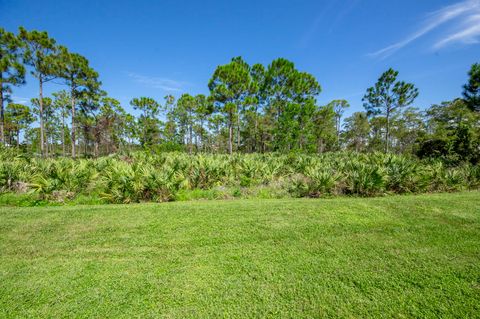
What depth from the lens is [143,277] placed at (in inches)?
115

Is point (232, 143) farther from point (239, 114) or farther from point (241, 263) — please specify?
point (241, 263)

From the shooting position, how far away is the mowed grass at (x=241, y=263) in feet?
7.93

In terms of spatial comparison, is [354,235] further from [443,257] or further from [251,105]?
[251,105]

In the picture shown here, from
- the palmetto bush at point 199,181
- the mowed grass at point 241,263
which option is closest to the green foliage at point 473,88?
the palmetto bush at point 199,181

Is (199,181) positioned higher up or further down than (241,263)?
higher up

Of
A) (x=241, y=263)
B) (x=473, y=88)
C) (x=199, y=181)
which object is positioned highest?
(x=473, y=88)

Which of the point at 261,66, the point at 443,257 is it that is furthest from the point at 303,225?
the point at 261,66

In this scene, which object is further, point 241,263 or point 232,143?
point 232,143

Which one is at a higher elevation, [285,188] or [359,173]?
[359,173]

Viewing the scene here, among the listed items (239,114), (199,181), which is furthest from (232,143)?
(199,181)

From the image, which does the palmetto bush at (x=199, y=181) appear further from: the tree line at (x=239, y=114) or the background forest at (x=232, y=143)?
the tree line at (x=239, y=114)

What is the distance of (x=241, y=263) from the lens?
324 centimetres

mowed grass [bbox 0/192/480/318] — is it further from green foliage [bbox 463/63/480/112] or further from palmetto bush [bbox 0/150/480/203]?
green foliage [bbox 463/63/480/112]

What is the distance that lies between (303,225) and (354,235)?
0.99 metres
